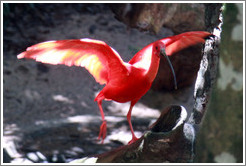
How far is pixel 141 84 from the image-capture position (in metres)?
2.65

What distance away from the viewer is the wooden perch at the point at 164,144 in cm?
235

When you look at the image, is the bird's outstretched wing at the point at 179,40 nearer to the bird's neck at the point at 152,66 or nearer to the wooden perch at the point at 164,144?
the bird's neck at the point at 152,66

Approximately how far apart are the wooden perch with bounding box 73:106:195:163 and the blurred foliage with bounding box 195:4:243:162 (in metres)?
0.23

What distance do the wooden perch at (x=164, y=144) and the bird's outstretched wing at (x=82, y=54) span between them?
419 millimetres

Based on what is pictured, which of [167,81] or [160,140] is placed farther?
[167,81]

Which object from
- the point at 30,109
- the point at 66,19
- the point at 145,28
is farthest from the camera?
the point at 66,19

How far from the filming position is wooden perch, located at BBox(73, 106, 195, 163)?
2.35 m

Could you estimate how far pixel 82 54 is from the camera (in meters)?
2.76

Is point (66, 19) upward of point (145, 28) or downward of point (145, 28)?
downward

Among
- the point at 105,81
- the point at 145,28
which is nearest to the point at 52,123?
the point at 145,28

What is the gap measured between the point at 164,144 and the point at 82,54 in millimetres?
834

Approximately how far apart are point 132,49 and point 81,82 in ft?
5.50

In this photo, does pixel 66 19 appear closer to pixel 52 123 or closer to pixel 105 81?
pixel 52 123

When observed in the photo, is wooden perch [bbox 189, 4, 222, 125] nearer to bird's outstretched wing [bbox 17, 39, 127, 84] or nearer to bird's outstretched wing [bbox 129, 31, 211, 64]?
bird's outstretched wing [bbox 129, 31, 211, 64]
